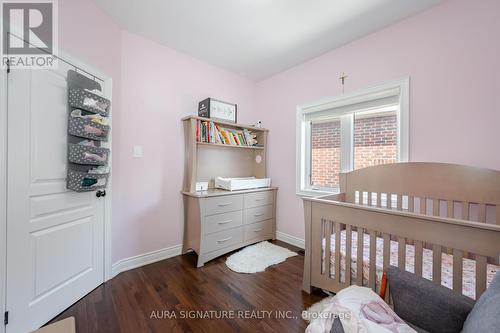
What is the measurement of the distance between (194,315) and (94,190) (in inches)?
49.9

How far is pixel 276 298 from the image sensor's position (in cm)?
170

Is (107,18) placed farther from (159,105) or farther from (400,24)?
(400,24)

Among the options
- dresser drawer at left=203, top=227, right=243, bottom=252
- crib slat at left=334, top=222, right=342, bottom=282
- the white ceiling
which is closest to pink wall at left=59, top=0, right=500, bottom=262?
the white ceiling

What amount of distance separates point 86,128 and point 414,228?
236 cm

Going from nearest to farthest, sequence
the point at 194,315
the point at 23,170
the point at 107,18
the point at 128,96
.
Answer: the point at 23,170 < the point at 194,315 < the point at 107,18 < the point at 128,96

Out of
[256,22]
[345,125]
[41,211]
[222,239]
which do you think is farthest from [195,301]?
[256,22]

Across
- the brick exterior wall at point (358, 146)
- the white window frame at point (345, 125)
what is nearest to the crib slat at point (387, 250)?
the white window frame at point (345, 125)

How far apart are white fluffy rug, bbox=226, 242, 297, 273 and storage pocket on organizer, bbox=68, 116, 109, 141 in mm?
1728

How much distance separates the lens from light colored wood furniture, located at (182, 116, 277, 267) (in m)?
2.27

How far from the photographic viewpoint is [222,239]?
2.39 meters

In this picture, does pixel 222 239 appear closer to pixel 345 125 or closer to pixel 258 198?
pixel 258 198

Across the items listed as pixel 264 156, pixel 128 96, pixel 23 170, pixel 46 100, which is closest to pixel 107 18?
pixel 128 96

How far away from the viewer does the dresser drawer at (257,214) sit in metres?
2.65

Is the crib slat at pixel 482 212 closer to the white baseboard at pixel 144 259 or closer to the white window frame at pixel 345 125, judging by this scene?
the white window frame at pixel 345 125
